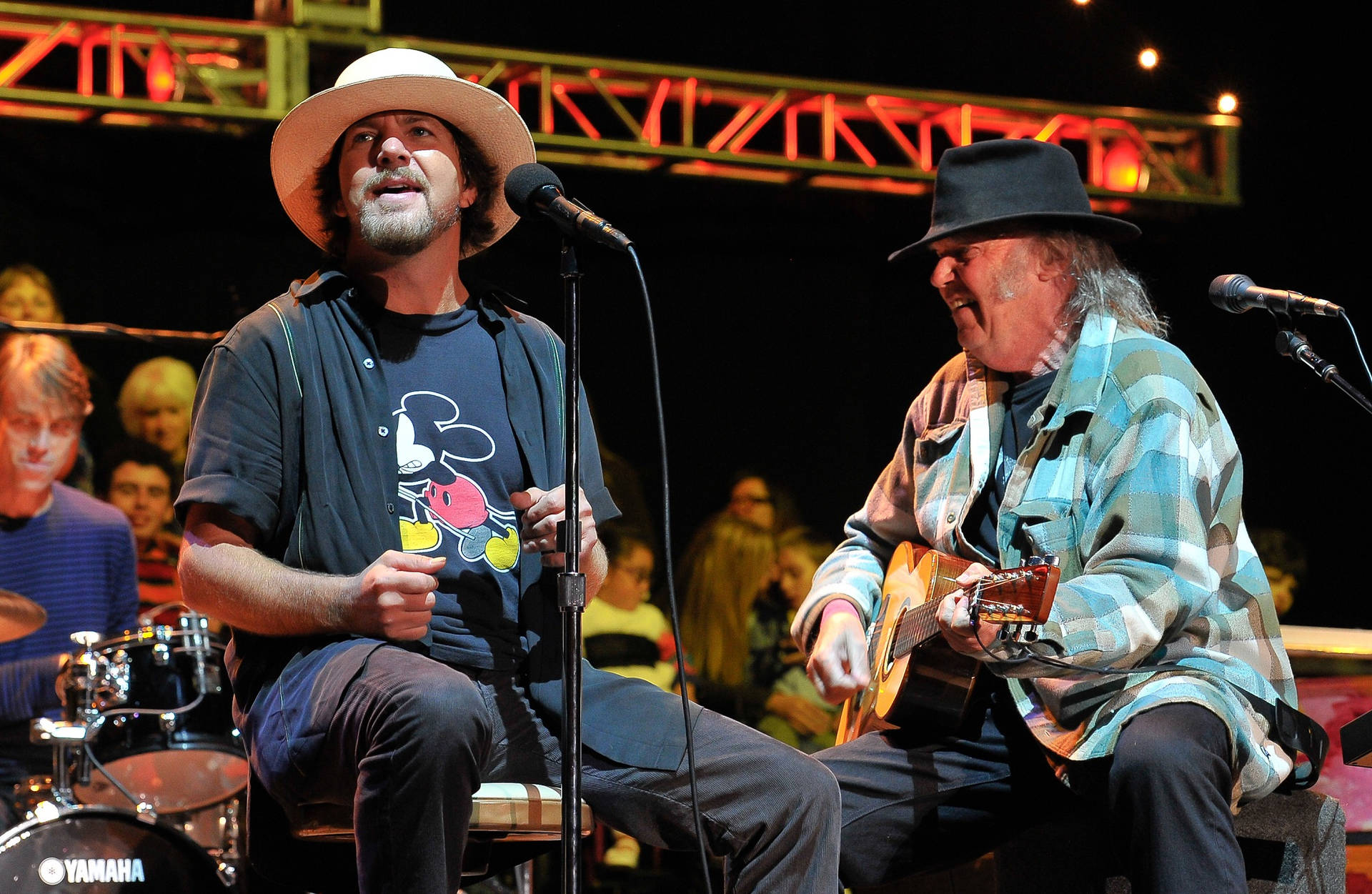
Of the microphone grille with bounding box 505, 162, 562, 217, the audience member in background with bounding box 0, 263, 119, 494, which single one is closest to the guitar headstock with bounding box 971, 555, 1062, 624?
the microphone grille with bounding box 505, 162, 562, 217

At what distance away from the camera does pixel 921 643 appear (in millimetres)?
3238

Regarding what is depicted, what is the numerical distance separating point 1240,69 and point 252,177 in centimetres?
597

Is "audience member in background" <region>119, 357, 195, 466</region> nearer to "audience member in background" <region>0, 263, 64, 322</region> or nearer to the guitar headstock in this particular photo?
"audience member in background" <region>0, 263, 64, 322</region>

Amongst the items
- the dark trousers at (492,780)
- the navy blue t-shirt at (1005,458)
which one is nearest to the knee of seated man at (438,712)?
the dark trousers at (492,780)

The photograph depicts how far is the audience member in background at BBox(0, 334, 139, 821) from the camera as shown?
562 centimetres

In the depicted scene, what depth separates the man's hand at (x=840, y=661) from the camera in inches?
124

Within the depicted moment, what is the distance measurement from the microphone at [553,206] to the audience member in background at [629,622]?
5.59 metres

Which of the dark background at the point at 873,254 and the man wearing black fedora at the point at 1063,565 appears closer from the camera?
the man wearing black fedora at the point at 1063,565

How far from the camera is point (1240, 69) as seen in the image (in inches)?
338

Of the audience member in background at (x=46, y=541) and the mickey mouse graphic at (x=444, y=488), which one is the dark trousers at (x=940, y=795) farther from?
the audience member in background at (x=46, y=541)

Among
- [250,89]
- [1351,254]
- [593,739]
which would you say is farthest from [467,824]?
[1351,254]

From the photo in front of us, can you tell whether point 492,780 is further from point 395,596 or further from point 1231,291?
point 1231,291

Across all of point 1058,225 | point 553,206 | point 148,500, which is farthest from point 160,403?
point 553,206

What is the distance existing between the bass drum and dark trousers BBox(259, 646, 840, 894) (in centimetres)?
187
